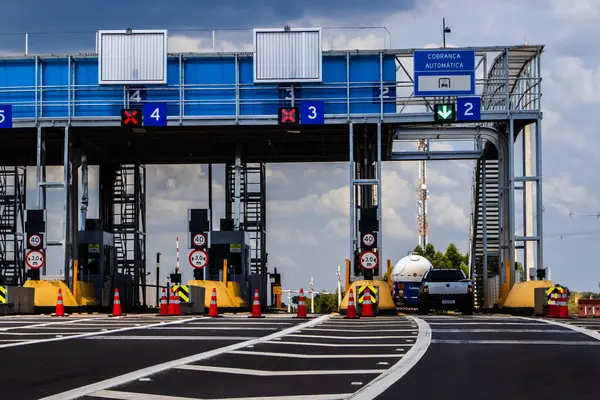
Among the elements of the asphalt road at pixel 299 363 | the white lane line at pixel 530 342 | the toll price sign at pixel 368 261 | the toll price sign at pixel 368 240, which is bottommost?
the white lane line at pixel 530 342

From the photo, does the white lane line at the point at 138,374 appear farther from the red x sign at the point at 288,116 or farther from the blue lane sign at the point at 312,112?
the blue lane sign at the point at 312,112

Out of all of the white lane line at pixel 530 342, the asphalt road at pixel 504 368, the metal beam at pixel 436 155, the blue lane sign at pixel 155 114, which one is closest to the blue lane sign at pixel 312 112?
the blue lane sign at pixel 155 114

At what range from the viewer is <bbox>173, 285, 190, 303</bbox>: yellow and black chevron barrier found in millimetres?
33188

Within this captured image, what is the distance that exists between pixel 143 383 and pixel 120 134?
3382 cm

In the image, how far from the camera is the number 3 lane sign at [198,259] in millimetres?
37750

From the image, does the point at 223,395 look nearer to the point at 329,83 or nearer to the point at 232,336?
the point at 232,336

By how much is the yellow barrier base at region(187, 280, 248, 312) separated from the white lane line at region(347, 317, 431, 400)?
21.0 meters

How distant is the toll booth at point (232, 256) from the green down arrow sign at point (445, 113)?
9.03m

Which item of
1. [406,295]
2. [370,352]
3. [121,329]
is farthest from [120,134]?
[370,352]

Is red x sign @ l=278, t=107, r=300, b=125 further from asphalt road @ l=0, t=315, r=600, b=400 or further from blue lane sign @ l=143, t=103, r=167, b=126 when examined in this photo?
asphalt road @ l=0, t=315, r=600, b=400

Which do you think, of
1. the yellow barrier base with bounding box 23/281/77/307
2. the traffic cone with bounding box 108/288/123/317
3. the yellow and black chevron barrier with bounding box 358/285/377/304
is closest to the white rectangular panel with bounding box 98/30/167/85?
the yellow barrier base with bounding box 23/281/77/307

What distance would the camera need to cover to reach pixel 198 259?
3800 cm

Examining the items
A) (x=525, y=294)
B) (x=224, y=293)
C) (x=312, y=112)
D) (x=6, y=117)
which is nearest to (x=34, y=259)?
(x=6, y=117)

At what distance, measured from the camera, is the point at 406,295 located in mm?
54594
